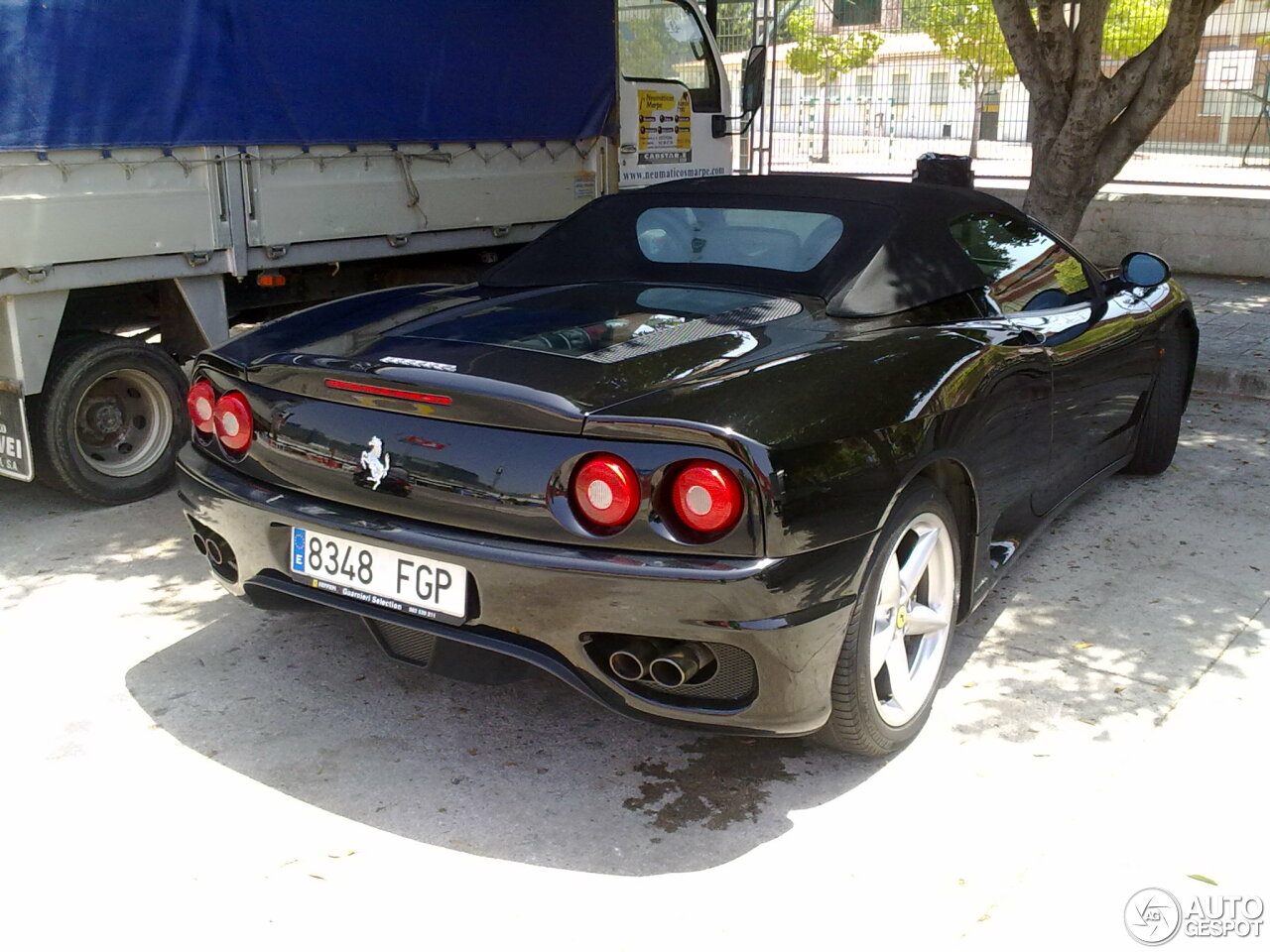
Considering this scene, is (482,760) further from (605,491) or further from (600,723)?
(605,491)

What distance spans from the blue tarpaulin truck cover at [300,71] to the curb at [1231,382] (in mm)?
3998

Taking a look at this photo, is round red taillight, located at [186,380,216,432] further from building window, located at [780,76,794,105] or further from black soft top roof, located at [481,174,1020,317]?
building window, located at [780,76,794,105]

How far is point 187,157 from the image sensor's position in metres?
5.30

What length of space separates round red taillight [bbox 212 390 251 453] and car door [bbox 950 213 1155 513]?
2254 millimetres

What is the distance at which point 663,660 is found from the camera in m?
2.75

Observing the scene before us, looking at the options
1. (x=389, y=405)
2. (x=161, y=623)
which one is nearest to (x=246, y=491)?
(x=389, y=405)

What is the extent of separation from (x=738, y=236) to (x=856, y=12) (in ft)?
72.8

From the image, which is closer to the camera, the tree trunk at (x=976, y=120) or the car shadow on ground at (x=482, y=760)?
the car shadow on ground at (x=482, y=760)

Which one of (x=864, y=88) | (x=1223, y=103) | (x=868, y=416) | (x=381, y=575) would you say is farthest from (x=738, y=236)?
(x=864, y=88)

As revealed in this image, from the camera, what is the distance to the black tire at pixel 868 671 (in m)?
2.96

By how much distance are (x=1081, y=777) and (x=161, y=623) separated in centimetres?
290

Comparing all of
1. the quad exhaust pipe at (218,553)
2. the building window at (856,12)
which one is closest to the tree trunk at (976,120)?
the building window at (856,12)

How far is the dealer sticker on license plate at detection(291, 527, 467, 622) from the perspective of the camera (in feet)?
9.52

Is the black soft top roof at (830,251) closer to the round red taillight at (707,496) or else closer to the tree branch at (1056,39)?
the round red taillight at (707,496)
